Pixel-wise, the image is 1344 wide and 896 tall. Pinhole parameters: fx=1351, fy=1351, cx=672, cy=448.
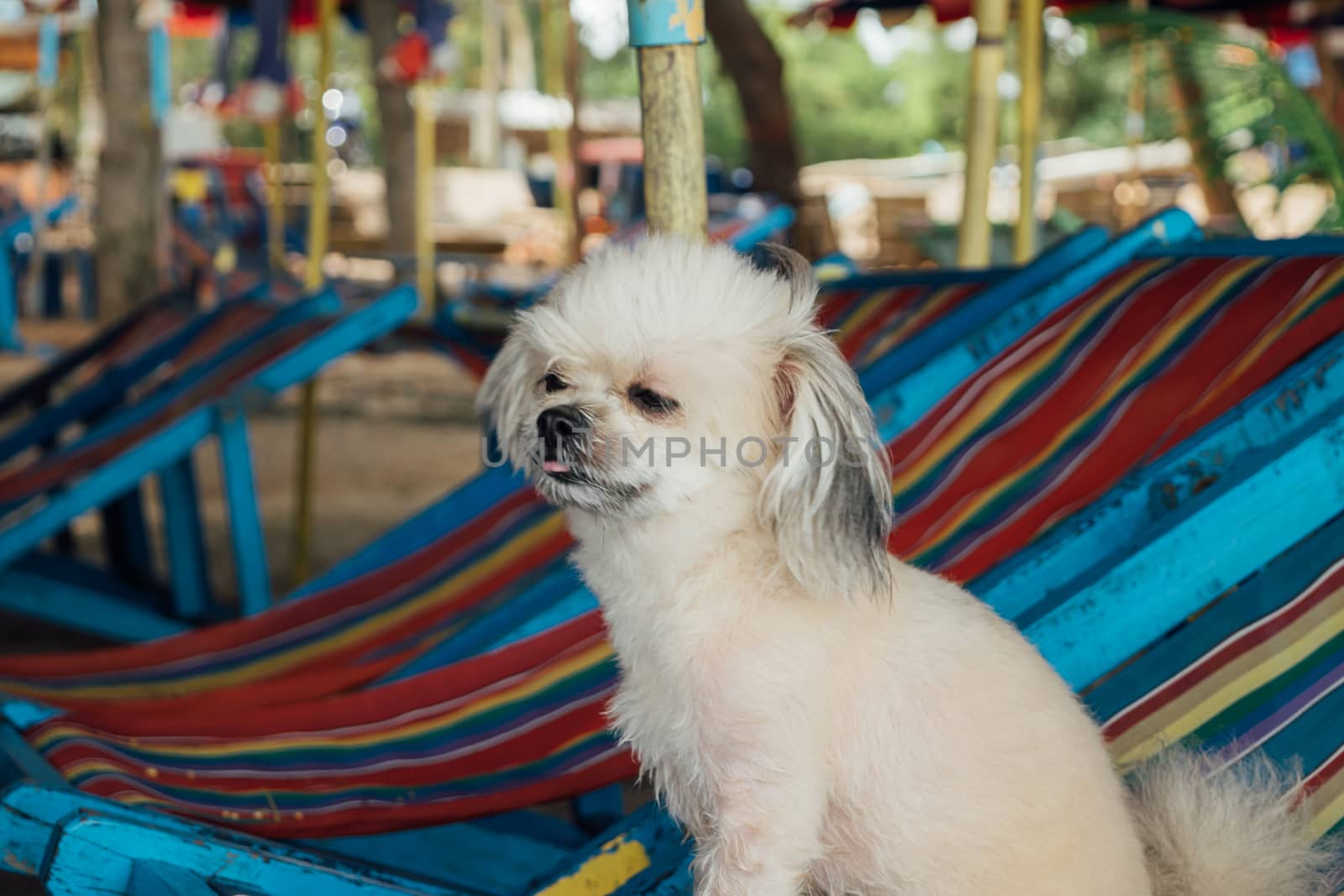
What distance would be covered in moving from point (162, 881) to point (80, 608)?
2.28m

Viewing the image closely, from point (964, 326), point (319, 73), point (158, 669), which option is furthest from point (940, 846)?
point (319, 73)

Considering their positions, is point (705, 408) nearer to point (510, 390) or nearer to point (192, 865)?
point (510, 390)

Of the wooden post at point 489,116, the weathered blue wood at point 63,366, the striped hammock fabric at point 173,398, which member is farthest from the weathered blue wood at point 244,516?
the wooden post at point 489,116

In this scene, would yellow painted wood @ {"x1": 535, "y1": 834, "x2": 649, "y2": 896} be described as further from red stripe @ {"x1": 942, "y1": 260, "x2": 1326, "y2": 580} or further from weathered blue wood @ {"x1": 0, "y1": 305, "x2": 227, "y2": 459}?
weathered blue wood @ {"x1": 0, "y1": 305, "x2": 227, "y2": 459}

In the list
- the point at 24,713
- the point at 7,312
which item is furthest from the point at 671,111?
the point at 7,312

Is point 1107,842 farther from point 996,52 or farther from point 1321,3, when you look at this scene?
point 1321,3

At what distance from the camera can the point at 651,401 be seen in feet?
4.43

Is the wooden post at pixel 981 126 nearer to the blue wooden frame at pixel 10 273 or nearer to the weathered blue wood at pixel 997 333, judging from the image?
the weathered blue wood at pixel 997 333

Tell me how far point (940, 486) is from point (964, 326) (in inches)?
27.1

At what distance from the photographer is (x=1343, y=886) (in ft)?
4.72

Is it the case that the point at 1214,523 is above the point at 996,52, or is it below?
below

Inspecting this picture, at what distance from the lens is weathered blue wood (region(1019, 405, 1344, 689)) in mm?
1604

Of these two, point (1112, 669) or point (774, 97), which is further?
point (774, 97)

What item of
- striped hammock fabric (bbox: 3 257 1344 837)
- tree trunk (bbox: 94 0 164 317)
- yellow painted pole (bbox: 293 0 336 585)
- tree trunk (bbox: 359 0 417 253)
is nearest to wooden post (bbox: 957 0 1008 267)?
striped hammock fabric (bbox: 3 257 1344 837)
